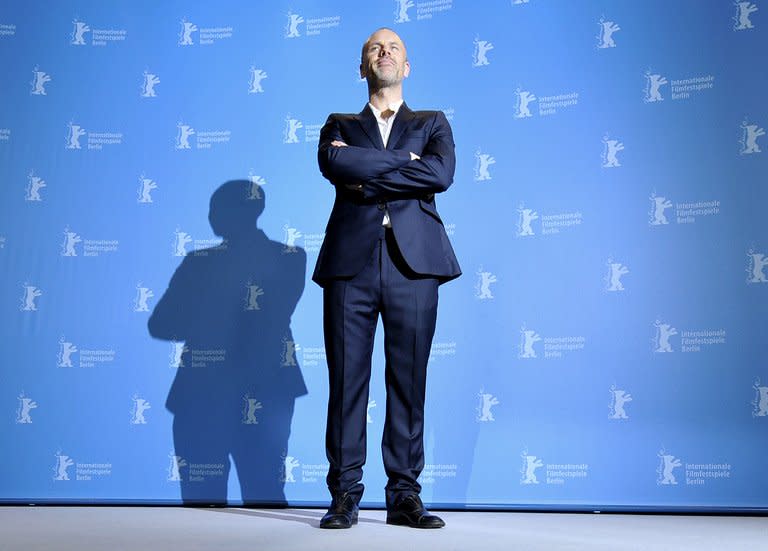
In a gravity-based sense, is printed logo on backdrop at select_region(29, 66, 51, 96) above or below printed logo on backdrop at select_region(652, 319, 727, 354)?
above

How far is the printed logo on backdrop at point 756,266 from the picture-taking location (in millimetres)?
3492

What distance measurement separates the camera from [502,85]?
12.7 ft

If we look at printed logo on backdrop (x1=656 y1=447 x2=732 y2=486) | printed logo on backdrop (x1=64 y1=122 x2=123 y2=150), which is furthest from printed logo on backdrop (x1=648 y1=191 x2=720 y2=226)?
printed logo on backdrop (x1=64 y1=122 x2=123 y2=150)

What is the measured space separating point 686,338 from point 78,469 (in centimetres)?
266

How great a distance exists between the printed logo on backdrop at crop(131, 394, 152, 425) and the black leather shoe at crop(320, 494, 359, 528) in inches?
52.1

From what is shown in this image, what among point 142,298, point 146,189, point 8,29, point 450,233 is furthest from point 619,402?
point 8,29

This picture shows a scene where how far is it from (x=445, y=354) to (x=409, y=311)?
82cm

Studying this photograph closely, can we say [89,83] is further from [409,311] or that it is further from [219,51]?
[409,311]

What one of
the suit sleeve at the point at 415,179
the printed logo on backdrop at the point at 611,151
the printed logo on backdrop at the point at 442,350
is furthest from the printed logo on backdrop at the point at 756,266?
the suit sleeve at the point at 415,179

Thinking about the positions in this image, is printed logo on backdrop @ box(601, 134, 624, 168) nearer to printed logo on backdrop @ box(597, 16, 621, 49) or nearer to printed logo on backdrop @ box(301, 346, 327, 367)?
printed logo on backdrop @ box(597, 16, 621, 49)

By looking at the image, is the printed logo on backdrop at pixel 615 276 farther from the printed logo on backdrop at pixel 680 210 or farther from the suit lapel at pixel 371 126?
the suit lapel at pixel 371 126

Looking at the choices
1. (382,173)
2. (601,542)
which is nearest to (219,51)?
(382,173)

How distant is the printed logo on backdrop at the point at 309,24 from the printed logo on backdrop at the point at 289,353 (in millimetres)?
1421

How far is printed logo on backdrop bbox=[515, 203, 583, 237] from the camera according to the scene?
3.73 metres
